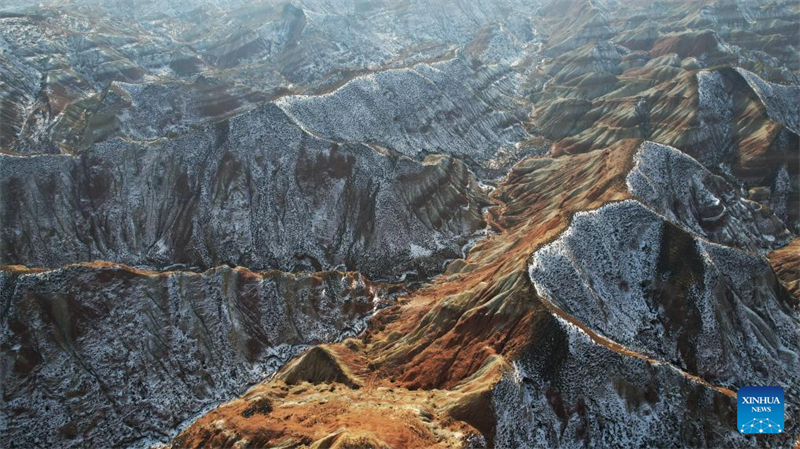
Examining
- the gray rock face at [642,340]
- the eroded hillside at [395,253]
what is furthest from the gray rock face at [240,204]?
the gray rock face at [642,340]

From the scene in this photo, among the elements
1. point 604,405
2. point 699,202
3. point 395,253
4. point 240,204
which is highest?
point 240,204

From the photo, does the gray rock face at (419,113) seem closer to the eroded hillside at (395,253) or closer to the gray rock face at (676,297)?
the eroded hillside at (395,253)

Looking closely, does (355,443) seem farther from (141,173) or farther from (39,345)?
(141,173)

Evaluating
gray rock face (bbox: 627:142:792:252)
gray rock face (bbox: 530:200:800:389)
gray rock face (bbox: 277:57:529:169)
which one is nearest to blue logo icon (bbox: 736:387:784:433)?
gray rock face (bbox: 530:200:800:389)

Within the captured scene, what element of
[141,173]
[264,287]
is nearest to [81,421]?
[264,287]

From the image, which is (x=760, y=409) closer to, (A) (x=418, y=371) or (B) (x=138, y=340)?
(A) (x=418, y=371)

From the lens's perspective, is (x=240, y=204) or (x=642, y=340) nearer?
(x=642, y=340)

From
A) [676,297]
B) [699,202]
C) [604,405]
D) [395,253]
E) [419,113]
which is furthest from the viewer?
[419,113]

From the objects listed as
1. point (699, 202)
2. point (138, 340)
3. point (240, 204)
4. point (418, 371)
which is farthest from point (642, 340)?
point (240, 204)
